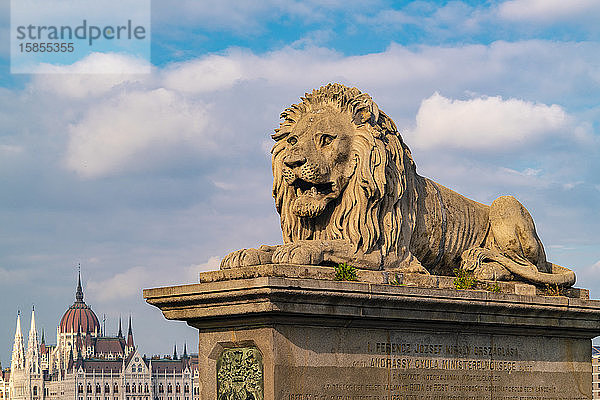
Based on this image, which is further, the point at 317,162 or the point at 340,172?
the point at 340,172

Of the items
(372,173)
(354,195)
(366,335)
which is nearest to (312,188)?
(354,195)

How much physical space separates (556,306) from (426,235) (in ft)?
5.63

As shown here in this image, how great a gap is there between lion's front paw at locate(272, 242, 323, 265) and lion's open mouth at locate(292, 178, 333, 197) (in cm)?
90

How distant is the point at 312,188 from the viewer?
1285cm

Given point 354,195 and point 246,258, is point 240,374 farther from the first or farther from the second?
point 354,195

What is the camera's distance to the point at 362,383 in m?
11.7

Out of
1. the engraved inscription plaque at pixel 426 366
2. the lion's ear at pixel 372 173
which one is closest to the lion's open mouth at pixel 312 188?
the lion's ear at pixel 372 173

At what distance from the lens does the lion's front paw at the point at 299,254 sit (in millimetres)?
11789

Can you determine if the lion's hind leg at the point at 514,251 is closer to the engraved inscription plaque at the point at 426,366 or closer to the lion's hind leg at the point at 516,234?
the lion's hind leg at the point at 516,234

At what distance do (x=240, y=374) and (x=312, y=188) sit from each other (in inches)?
95.8

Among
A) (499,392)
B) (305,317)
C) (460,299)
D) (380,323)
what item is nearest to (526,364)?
(499,392)

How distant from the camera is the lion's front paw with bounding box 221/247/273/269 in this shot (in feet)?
38.8

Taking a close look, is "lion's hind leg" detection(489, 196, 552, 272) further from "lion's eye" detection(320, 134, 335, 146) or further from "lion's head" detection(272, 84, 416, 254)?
"lion's eye" detection(320, 134, 335, 146)

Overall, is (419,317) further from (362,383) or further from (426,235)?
(426,235)
